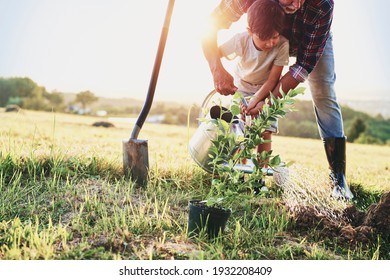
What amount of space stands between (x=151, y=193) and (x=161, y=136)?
2340mm

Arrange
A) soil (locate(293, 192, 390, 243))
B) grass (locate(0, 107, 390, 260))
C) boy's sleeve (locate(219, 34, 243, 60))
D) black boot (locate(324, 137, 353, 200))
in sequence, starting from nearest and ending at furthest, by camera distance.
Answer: grass (locate(0, 107, 390, 260)), soil (locate(293, 192, 390, 243)), boy's sleeve (locate(219, 34, 243, 60)), black boot (locate(324, 137, 353, 200))

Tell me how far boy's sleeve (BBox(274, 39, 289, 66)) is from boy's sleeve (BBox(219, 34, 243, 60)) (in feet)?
0.83

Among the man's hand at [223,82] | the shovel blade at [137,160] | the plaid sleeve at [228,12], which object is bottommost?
the shovel blade at [137,160]

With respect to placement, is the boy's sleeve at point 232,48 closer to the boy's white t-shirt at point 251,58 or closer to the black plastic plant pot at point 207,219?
the boy's white t-shirt at point 251,58

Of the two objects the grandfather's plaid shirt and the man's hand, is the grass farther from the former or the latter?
the grandfather's plaid shirt

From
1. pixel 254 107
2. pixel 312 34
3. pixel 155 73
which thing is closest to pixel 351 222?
pixel 254 107

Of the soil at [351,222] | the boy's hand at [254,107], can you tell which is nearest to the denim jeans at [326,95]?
the boy's hand at [254,107]

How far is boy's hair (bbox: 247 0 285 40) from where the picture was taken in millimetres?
2354

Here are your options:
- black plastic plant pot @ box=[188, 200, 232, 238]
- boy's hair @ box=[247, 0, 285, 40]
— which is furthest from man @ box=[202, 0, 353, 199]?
black plastic plant pot @ box=[188, 200, 232, 238]

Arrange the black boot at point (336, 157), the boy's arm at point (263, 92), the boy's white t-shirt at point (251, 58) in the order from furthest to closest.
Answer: the black boot at point (336, 157) < the boy's white t-shirt at point (251, 58) < the boy's arm at point (263, 92)

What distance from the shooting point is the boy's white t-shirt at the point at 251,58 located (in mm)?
2666

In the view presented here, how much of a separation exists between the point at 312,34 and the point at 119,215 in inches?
56.6

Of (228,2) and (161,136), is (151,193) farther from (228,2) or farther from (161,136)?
(161,136)
